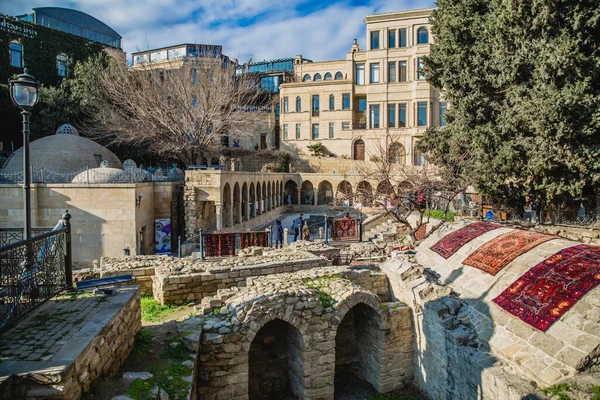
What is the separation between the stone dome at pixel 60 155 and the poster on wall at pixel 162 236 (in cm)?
553

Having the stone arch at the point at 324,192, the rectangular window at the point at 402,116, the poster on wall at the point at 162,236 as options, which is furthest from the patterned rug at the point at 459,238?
the rectangular window at the point at 402,116

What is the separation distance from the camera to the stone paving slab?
14.3ft

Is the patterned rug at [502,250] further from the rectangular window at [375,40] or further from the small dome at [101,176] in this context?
the rectangular window at [375,40]

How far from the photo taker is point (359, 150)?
4119 centimetres

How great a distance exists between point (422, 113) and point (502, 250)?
29.5 meters

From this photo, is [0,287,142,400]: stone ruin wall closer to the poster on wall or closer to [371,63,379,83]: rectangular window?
the poster on wall

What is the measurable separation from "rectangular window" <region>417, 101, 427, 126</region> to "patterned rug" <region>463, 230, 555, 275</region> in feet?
92.5

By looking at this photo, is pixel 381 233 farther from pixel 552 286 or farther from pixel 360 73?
pixel 360 73

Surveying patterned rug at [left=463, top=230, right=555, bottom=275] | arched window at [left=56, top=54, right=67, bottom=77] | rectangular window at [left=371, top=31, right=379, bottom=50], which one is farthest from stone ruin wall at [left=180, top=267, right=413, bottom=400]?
rectangular window at [left=371, top=31, right=379, bottom=50]

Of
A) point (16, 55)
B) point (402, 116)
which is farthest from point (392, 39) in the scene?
point (16, 55)

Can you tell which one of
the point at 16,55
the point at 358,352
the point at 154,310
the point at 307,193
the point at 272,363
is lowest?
the point at 358,352

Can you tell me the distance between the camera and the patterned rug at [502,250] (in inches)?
377

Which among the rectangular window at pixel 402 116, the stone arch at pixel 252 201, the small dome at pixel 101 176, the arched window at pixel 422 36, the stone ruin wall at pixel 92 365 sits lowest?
the stone ruin wall at pixel 92 365

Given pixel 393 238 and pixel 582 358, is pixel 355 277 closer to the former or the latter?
pixel 582 358
